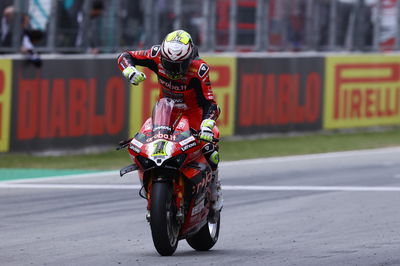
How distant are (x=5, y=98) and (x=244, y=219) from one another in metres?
5.45

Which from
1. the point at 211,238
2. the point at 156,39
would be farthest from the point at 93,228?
the point at 156,39

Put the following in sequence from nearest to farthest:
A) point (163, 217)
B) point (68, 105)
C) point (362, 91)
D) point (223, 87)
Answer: point (163, 217)
point (68, 105)
point (223, 87)
point (362, 91)

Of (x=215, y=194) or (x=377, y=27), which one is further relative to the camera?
(x=377, y=27)

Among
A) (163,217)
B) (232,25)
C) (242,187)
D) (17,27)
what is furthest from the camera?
(232,25)

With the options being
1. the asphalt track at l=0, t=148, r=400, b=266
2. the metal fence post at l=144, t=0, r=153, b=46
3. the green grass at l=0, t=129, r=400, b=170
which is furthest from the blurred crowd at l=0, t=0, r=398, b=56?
the asphalt track at l=0, t=148, r=400, b=266

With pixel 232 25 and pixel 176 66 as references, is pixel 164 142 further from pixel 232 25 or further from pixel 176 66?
pixel 232 25

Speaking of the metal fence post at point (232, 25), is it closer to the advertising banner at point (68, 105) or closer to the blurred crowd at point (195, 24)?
the blurred crowd at point (195, 24)

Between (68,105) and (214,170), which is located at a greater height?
(214,170)

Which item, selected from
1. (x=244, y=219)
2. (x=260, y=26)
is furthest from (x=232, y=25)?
(x=244, y=219)

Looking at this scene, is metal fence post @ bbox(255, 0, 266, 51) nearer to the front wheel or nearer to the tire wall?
the tire wall

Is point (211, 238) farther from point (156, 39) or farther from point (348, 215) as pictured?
point (156, 39)

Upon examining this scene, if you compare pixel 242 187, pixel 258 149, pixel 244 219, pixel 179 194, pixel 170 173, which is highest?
pixel 170 173

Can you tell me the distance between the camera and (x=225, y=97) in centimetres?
1850

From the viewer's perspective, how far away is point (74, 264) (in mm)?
7395
